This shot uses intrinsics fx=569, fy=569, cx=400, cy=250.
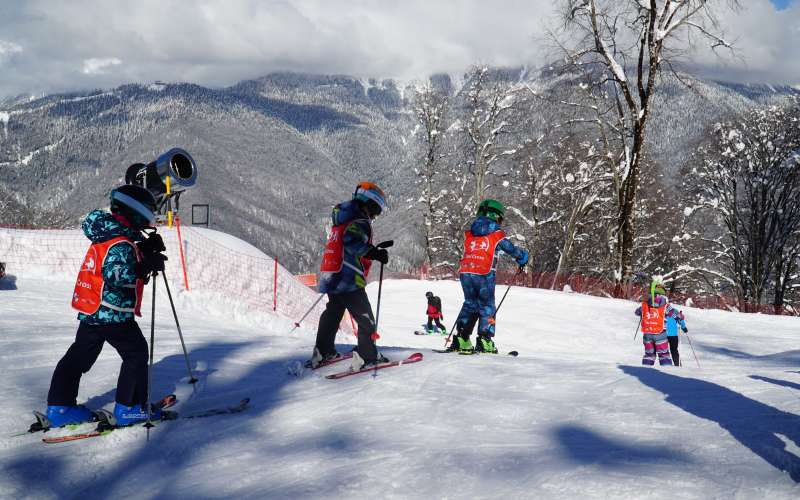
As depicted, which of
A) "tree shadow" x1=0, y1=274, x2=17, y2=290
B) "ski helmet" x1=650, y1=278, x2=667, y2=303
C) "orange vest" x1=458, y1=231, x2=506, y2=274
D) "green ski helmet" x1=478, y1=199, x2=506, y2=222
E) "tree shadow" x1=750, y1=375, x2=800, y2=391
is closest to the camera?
"tree shadow" x1=750, y1=375, x2=800, y2=391

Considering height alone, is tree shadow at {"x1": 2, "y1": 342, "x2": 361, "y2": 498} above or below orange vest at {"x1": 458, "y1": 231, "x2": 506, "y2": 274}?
below

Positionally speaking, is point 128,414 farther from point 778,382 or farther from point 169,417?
point 778,382

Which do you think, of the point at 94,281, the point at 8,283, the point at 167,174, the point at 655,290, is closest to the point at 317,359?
the point at 94,281

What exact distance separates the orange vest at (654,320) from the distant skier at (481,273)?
12.9 ft

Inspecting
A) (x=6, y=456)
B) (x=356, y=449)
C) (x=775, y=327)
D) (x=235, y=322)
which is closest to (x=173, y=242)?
(x=235, y=322)

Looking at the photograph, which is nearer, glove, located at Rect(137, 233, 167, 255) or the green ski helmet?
glove, located at Rect(137, 233, 167, 255)

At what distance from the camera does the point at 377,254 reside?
526 centimetres

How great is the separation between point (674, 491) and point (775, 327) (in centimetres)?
1680

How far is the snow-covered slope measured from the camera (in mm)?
2996

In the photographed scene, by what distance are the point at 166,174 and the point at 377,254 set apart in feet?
29.3

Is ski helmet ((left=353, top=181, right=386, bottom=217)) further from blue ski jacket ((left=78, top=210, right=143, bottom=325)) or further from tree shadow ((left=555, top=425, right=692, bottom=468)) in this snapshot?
tree shadow ((left=555, top=425, right=692, bottom=468))

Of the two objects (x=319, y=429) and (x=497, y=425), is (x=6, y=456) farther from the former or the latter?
(x=497, y=425)

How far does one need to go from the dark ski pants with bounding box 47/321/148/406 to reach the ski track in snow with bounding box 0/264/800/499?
0.26 metres

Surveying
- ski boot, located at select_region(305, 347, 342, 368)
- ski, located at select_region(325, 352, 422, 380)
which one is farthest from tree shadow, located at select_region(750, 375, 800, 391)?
ski boot, located at select_region(305, 347, 342, 368)
